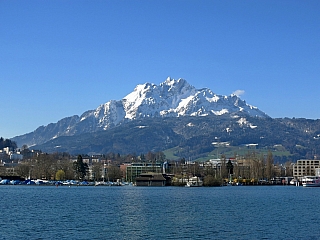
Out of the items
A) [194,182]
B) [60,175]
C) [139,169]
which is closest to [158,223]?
[194,182]

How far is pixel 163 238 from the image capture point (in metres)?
40.1

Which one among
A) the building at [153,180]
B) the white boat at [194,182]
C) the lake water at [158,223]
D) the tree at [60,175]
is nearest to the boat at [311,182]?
the white boat at [194,182]

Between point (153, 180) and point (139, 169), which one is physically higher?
point (139, 169)

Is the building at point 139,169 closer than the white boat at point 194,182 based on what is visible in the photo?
No

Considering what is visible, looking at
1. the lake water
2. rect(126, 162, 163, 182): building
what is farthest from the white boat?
the lake water

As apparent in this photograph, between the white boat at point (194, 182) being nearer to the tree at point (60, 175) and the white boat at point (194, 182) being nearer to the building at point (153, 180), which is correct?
the building at point (153, 180)

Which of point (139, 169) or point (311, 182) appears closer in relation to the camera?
point (311, 182)

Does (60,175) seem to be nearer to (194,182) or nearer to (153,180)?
(153,180)

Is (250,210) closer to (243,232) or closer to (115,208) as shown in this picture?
(115,208)

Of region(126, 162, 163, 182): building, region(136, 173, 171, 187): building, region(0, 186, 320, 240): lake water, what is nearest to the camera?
region(0, 186, 320, 240): lake water

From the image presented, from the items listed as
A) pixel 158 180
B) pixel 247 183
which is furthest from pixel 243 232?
pixel 247 183

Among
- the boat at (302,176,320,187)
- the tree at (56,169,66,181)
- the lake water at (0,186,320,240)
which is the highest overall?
the tree at (56,169,66,181)

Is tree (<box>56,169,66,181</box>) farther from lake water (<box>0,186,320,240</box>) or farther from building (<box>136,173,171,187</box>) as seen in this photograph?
lake water (<box>0,186,320,240</box>)

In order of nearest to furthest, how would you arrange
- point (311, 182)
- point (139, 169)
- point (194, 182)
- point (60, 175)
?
point (194, 182) → point (311, 182) → point (60, 175) → point (139, 169)
